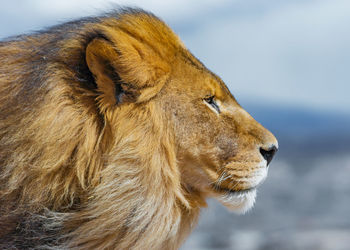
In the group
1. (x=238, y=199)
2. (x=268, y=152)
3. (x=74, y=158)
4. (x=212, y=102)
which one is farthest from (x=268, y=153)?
(x=74, y=158)

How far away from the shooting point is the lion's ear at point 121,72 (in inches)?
140

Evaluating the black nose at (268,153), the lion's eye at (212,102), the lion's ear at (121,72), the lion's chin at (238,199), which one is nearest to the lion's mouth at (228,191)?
the lion's chin at (238,199)

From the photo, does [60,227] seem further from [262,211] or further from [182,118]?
[262,211]

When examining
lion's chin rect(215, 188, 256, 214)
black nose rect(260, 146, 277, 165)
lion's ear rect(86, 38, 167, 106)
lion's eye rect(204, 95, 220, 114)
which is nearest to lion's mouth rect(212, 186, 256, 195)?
lion's chin rect(215, 188, 256, 214)

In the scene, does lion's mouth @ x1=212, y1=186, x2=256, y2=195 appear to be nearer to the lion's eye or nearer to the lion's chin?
the lion's chin

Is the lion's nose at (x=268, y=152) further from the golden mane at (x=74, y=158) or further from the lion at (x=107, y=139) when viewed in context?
the golden mane at (x=74, y=158)

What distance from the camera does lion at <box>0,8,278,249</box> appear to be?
11.5ft

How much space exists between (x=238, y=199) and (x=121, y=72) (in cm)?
108

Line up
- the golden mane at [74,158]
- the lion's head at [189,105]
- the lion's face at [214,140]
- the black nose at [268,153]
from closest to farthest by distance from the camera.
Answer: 1. the golden mane at [74,158]
2. the lion's head at [189,105]
3. the lion's face at [214,140]
4. the black nose at [268,153]

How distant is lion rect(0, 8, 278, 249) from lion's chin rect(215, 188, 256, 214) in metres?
0.07

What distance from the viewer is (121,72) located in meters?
3.62

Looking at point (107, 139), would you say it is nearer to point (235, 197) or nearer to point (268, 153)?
point (235, 197)

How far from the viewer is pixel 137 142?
144 inches

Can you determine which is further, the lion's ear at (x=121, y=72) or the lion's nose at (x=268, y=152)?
the lion's nose at (x=268, y=152)
